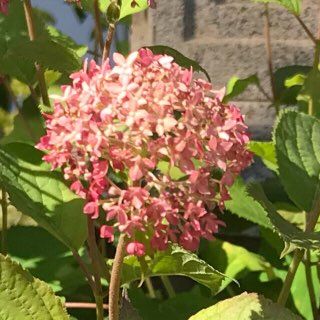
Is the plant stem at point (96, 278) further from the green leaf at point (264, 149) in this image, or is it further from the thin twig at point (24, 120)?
the green leaf at point (264, 149)

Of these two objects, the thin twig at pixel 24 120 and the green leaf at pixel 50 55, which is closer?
the green leaf at pixel 50 55

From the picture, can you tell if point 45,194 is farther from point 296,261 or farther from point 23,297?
point 296,261

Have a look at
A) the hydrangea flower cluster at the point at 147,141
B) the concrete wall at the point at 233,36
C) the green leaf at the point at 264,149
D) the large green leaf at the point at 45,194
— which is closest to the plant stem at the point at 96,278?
the large green leaf at the point at 45,194

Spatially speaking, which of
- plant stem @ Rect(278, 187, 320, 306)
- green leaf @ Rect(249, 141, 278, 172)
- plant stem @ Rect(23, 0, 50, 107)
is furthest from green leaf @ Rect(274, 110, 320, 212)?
plant stem @ Rect(23, 0, 50, 107)

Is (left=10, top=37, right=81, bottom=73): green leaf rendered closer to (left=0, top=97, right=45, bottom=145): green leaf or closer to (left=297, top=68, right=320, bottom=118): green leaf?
(left=0, top=97, right=45, bottom=145): green leaf

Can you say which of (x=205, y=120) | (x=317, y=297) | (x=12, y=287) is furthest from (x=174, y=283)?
(x=205, y=120)

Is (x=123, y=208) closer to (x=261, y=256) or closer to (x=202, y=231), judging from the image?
(x=202, y=231)

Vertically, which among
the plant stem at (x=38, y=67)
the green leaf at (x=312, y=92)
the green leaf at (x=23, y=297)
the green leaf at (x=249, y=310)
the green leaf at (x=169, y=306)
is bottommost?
the green leaf at (x=169, y=306)

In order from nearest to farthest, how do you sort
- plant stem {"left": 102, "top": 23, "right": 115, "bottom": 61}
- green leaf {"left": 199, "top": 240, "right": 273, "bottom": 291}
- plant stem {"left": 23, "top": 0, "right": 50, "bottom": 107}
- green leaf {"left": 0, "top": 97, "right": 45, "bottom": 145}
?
plant stem {"left": 102, "top": 23, "right": 115, "bottom": 61}, plant stem {"left": 23, "top": 0, "right": 50, "bottom": 107}, green leaf {"left": 0, "top": 97, "right": 45, "bottom": 145}, green leaf {"left": 199, "top": 240, "right": 273, "bottom": 291}
